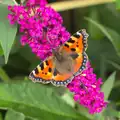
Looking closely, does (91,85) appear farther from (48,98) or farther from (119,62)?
(119,62)

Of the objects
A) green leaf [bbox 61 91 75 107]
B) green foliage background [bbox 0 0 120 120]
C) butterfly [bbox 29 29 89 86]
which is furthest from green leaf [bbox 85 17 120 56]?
butterfly [bbox 29 29 89 86]

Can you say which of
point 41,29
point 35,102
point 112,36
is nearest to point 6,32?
point 41,29

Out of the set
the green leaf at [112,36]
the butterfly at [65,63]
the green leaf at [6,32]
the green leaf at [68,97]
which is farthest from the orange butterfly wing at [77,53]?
the green leaf at [112,36]

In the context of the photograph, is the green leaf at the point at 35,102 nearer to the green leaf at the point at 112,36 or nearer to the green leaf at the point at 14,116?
the green leaf at the point at 14,116

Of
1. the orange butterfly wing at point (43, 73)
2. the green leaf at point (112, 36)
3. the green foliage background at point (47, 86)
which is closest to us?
the orange butterfly wing at point (43, 73)

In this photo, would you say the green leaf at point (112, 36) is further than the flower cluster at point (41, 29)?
Yes

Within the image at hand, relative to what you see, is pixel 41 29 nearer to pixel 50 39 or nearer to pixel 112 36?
pixel 50 39

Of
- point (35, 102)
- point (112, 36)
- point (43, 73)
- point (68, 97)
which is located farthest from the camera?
point (112, 36)
